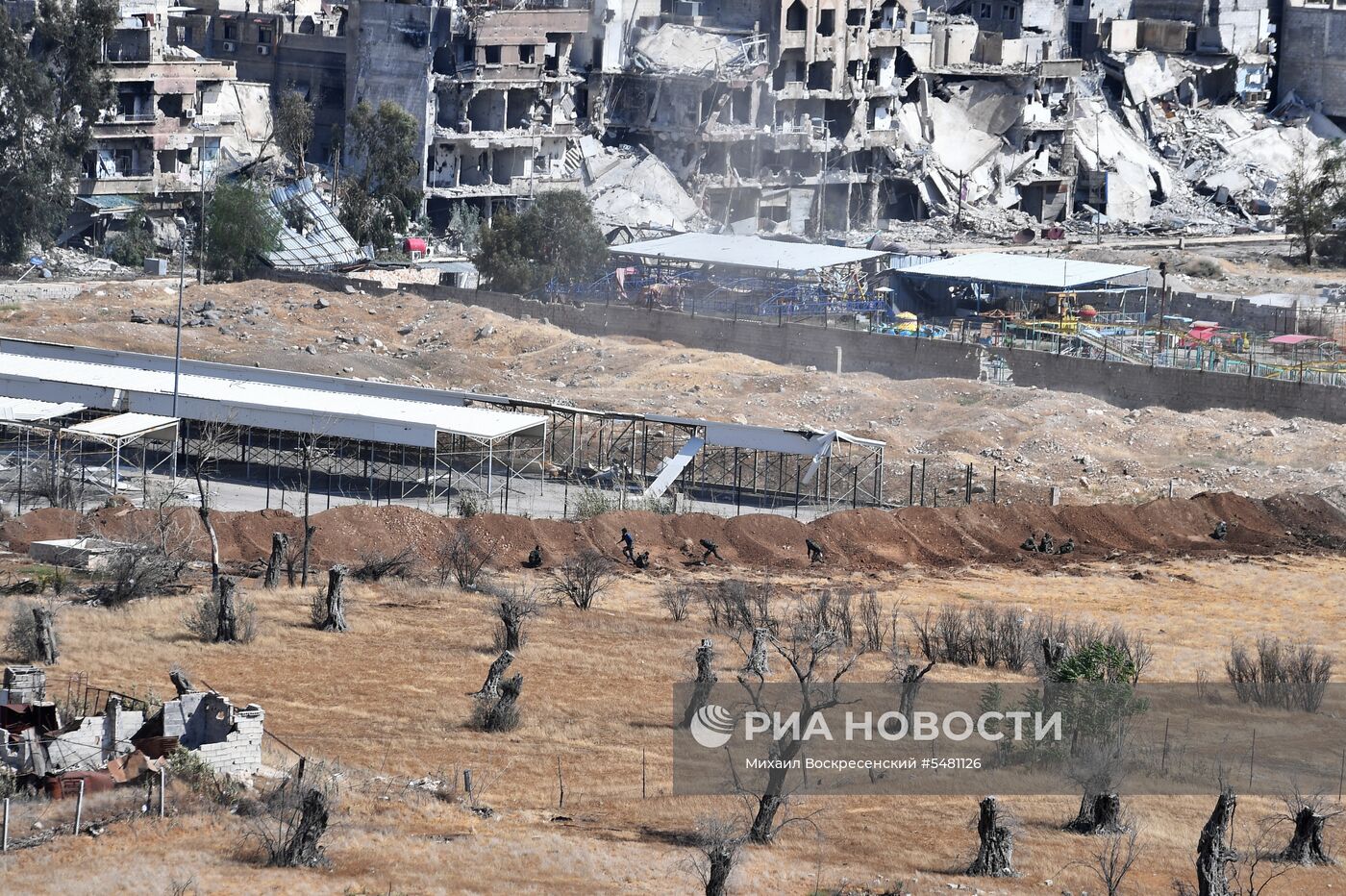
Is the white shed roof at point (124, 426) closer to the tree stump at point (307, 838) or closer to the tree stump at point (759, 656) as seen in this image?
the tree stump at point (759, 656)

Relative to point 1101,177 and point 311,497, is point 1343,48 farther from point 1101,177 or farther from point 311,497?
point 311,497

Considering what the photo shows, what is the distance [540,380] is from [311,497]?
1273 cm

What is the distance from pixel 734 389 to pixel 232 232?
19.4 m

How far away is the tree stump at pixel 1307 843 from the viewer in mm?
19250

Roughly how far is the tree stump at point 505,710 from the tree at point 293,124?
4759 centimetres

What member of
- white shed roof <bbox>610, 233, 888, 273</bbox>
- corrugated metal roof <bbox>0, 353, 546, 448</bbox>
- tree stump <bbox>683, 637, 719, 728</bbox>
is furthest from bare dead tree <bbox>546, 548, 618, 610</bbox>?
white shed roof <bbox>610, 233, 888, 273</bbox>

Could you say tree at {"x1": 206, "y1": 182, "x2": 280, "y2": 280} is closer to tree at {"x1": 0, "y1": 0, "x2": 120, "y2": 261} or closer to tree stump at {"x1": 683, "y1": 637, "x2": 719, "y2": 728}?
tree at {"x1": 0, "y1": 0, "x2": 120, "y2": 261}

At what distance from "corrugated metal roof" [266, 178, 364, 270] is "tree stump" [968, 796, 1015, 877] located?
45.7 metres

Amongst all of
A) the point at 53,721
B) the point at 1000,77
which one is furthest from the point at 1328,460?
the point at 1000,77

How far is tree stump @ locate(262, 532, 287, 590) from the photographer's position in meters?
29.7

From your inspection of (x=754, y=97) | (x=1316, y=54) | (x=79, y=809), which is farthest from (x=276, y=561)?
(x=1316, y=54)

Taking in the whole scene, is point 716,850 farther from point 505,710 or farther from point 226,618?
point 226,618

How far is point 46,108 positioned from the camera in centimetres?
6016

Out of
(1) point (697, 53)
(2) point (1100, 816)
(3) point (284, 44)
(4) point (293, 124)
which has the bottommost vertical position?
(2) point (1100, 816)
